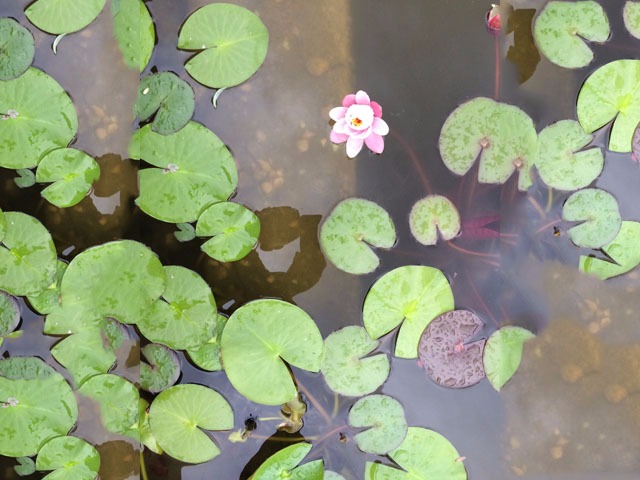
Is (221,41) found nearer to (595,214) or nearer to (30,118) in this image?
(30,118)

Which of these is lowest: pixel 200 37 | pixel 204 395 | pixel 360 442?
pixel 360 442

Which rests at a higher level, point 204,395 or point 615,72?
point 615,72

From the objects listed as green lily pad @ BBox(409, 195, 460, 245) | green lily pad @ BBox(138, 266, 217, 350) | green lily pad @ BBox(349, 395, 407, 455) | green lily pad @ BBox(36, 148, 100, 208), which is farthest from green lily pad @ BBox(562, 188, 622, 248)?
green lily pad @ BBox(36, 148, 100, 208)

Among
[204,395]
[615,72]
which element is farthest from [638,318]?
[204,395]

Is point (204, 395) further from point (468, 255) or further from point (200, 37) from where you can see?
point (200, 37)

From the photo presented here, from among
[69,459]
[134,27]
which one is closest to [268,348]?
[69,459]

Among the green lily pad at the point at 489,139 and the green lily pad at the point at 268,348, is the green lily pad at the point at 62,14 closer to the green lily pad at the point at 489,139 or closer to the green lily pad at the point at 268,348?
the green lily pad at the point at 268,348

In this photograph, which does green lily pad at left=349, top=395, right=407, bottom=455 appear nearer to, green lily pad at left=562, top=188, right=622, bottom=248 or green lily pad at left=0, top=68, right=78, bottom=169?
green lily pad at left=562, top=188, right=622, bottom=248
